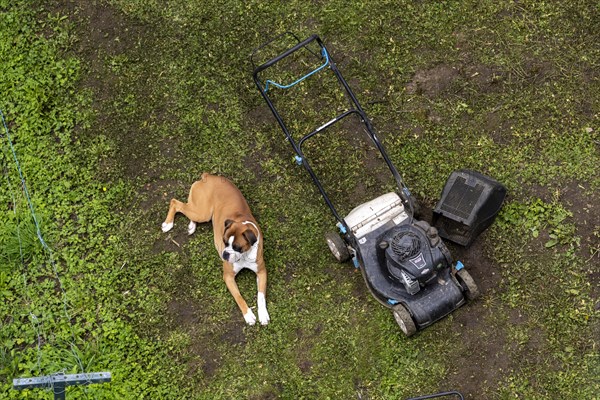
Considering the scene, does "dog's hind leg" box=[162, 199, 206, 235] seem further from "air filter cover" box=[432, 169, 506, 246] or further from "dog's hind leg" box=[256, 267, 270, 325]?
"air filter cover" box=[432, 169, 506, 246]

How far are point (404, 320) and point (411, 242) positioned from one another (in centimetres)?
59

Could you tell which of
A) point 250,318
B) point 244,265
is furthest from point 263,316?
point 244,265

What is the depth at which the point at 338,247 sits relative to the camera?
6660 millimetres

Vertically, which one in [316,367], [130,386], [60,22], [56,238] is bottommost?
[316,367]

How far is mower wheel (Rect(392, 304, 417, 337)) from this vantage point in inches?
244

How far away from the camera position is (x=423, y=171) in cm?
716

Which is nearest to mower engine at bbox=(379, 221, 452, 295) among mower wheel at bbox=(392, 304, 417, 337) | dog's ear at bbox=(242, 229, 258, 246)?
mower wheel at bbox=(392, 304, 417, 337)

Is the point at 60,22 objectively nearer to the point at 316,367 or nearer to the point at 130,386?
the point at 130,386

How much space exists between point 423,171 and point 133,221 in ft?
8.42

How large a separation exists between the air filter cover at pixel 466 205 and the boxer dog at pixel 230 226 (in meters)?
1.47

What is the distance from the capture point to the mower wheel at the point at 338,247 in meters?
6.66

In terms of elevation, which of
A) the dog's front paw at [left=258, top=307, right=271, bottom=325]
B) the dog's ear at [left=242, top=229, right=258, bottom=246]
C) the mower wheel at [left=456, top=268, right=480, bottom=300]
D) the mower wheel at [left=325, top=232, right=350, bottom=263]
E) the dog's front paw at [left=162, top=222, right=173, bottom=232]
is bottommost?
the mower wheel at [left=456, top=268, right=480, bottom=300]

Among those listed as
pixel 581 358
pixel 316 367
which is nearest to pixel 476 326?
pixel 581 358

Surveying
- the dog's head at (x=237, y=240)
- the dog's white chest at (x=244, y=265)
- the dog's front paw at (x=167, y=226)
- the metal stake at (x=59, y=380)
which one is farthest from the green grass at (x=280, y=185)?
the metal stake at (x=59, y=380)
